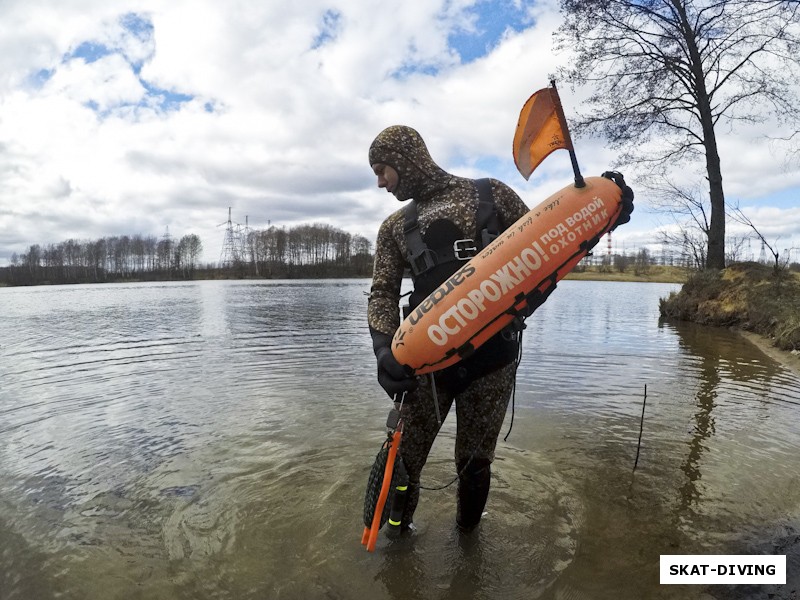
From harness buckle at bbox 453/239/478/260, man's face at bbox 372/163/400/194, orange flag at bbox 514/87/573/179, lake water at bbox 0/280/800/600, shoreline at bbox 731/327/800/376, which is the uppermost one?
orange flag at bbox 514/87/573/179

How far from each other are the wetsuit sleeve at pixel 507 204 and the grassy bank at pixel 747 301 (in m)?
9.25

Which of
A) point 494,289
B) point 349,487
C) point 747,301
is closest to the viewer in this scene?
point 494,289

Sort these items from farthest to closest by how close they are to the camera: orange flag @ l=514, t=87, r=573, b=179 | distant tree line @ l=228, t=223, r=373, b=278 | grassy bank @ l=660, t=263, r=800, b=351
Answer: distant tree line @ l=228, t=223, r=373, b=278
grassy bank @ l=660, t=263, r=800, b=351
orange flag @ l=514, t=87, r=573, b=179

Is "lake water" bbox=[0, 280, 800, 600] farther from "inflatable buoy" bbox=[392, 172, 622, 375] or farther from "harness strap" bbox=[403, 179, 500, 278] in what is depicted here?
"harness strap" bbox=[403, 179, 500, 278]

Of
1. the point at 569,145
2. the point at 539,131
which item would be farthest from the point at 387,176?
the point at 569,145

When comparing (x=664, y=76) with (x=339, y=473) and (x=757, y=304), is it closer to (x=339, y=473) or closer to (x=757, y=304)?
(x=757, y=304)

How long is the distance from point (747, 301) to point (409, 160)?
13459mm

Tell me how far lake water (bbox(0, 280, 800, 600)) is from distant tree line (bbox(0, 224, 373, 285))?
94951mm

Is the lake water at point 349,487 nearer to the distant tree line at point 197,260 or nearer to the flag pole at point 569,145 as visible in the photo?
the flag pole at point 569,145

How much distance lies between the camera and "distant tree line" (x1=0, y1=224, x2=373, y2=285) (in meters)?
105

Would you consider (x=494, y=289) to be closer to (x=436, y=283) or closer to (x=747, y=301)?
(x=436, y=283)

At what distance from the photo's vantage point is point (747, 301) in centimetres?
1267

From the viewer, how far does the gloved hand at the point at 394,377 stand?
2.51m

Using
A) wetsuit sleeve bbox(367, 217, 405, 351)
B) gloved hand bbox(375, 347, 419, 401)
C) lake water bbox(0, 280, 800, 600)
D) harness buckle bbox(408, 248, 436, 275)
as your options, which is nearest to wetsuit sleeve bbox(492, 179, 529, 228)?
harness buckle bbox(408, 248, 436, 275)
